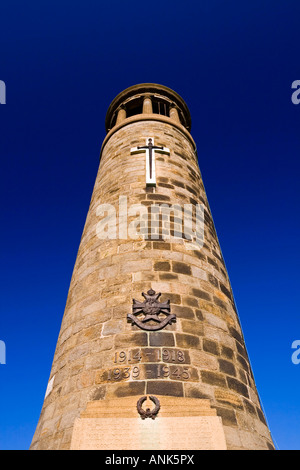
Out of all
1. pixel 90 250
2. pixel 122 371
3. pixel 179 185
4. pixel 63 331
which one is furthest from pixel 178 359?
pixel 179 185

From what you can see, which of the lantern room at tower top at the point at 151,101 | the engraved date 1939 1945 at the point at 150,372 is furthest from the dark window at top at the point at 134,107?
the engraved date 1939 1945 at the point at 150,372

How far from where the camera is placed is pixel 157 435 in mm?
3240

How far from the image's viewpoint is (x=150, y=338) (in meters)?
4.10

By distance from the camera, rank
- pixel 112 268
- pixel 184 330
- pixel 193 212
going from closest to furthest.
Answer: pixel 184 330 → pixel 112 268 → pixel 193 212

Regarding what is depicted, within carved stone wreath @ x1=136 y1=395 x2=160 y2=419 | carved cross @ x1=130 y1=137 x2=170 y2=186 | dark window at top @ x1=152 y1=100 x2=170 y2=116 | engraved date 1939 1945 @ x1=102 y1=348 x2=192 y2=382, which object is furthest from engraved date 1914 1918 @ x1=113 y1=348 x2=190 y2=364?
dark window at top @ x1=152 y1=100 x2=170 y2=116

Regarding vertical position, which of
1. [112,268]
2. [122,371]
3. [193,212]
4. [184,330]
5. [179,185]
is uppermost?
[179,185]

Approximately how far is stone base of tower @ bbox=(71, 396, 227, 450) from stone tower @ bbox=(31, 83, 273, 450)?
1 cm

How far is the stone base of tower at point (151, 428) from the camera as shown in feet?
10.4

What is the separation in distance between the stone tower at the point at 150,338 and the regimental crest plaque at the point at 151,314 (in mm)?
14

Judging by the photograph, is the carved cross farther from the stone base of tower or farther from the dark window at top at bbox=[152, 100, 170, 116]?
the stone base of tower

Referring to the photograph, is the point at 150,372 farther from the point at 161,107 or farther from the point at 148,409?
the point at 161,107

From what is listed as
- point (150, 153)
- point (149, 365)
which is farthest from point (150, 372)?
point (150, 153)

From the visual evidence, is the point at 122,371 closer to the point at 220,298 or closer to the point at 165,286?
the point at 165,286

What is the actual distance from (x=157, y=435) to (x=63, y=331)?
2.65 m
